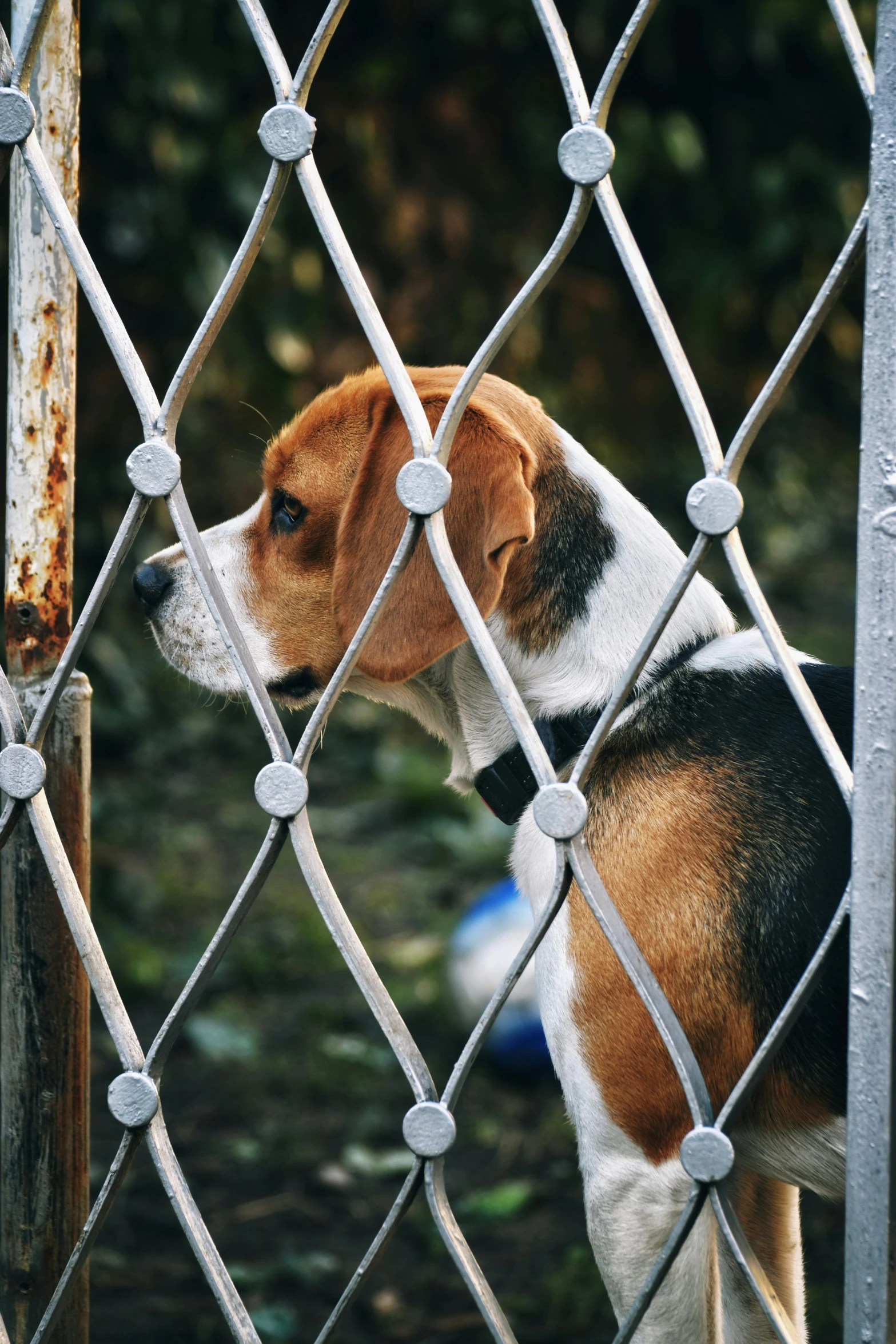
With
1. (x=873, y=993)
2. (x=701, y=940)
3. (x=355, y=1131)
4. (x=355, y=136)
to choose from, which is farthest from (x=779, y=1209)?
(x=355, y=136)

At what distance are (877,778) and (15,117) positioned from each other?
1046 millimetres

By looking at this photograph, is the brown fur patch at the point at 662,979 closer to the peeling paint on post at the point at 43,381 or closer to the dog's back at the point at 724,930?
the dog's back at the point at 724,930

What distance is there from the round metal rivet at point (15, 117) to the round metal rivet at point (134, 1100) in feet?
3.14

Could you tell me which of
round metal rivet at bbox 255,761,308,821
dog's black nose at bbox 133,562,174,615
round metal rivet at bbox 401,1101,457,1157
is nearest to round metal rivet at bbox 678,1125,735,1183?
round metal rivet at bbox 401,1101,457,1157

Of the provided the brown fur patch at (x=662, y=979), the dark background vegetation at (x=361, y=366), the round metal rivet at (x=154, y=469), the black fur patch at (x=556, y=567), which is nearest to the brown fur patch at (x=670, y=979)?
the brown fur patch at (x=662, y=979)

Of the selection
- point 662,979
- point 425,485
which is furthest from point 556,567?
point 425,485

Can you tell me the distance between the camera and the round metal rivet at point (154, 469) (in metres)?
1.18

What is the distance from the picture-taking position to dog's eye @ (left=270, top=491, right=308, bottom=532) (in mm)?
1980

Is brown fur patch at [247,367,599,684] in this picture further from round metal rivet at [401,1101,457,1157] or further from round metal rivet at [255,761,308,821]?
round metal rivet at [401,1101,457,1157]

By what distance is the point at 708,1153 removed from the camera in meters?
1.02

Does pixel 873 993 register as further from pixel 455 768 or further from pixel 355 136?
pixel 355 136

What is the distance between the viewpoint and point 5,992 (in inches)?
60.1

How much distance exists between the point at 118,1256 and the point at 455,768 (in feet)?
4.41

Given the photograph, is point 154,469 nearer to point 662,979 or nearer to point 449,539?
point 449,539
